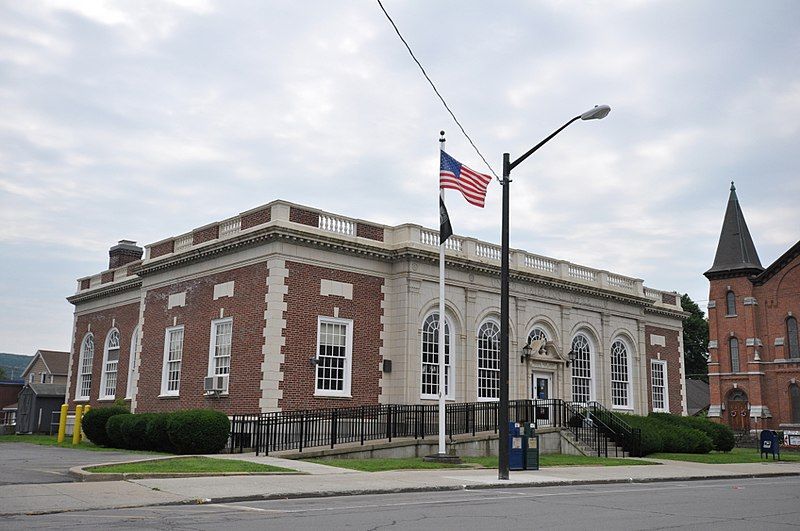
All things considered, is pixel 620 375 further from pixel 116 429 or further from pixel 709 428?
pixel 116 429

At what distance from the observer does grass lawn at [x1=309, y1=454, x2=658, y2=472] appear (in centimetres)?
1912

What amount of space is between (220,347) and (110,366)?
42.2 feet

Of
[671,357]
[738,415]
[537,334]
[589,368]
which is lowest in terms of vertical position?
[738,415]

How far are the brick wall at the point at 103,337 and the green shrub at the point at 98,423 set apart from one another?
7.47m

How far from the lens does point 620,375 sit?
37.6m

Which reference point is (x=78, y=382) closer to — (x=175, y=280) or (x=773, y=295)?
(x=175, y=280)

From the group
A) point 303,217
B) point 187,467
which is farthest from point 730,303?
point 187,467

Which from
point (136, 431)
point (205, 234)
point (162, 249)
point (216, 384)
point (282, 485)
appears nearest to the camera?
point (282, 485)

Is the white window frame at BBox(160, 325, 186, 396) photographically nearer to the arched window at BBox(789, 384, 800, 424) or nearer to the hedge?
the hedge

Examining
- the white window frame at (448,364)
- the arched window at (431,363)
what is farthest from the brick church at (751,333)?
the arched window at (431,363)

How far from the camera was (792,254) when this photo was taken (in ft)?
189

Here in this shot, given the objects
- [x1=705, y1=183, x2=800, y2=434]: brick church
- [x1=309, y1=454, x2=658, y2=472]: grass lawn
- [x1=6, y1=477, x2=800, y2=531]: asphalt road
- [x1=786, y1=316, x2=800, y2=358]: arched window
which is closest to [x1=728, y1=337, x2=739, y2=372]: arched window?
[x1=705, y1=183, x2=800, y2=434]: brick church

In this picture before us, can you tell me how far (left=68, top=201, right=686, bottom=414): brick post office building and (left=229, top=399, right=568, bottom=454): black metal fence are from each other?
106cm

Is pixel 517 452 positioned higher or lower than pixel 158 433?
lower
